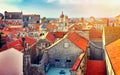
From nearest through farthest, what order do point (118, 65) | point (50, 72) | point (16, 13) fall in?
point (118, 65), point (50, 72), point (16, 13)

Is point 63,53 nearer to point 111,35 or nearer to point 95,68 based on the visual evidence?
point 95,68

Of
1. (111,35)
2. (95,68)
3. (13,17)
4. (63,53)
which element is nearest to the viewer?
(95,68)

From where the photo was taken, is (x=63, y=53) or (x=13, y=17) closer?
(x=63, y=53)

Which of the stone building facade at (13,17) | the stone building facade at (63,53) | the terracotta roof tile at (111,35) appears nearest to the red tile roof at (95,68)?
the stone building facade at (63,53)

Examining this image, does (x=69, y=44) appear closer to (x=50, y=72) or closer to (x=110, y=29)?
(x=50, y=72)

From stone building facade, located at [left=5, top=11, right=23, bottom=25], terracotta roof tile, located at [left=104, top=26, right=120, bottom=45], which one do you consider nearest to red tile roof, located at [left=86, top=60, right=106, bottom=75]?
terracotta roof tile, located at [left=104, top=26, right=120, bottom=45]

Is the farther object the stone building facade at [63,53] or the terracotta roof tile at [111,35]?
the terracotta roof tile at [111,35]

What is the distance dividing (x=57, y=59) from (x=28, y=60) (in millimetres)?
5373

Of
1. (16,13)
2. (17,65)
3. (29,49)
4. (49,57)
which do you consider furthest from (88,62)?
(16,13)

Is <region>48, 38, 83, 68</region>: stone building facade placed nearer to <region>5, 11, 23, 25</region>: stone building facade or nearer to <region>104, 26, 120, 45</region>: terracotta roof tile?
<region>104, 26, 120, 45</region>: terracotta roof tile

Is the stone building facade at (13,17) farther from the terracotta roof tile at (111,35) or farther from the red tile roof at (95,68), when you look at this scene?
the red tile roof at (95,68)

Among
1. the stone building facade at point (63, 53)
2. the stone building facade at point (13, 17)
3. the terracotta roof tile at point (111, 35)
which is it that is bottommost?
the stone building facade at point (63, 53)

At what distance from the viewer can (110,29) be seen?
29.2 meters

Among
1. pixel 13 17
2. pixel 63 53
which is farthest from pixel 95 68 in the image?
pixel 13 17
